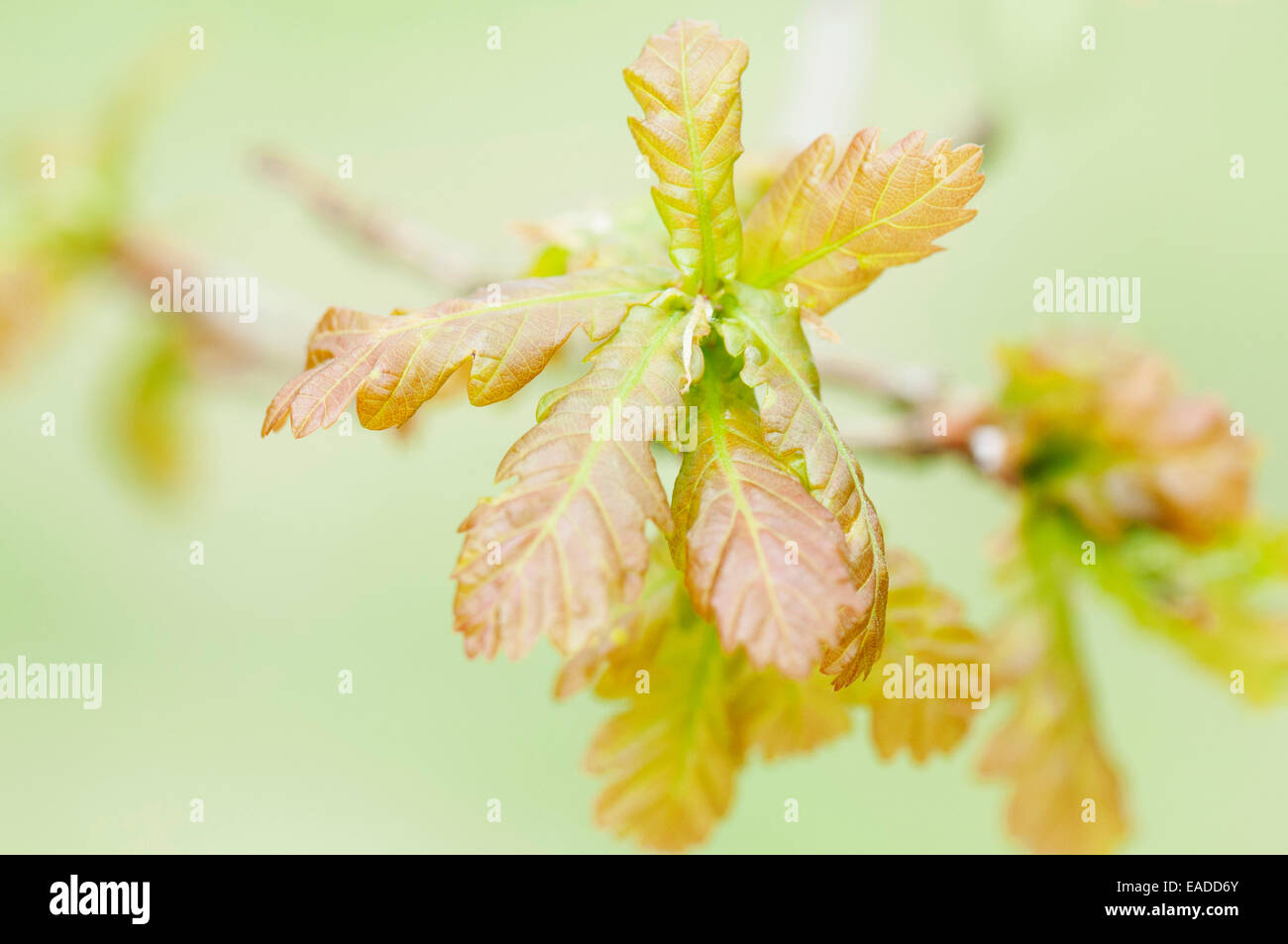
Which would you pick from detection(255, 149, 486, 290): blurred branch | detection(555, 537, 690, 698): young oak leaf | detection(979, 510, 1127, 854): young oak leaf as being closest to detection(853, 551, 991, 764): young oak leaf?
detection(555, 537, 690, 698): young oak leaf

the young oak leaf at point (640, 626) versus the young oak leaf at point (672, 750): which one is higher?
the young oak leaf at point (640, 626)

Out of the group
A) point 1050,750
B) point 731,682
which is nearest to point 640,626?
point 731,682

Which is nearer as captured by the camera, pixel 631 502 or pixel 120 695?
pixel 631 502

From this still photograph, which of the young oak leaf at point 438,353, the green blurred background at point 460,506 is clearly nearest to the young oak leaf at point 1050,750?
the young oak leaf at point 438,353

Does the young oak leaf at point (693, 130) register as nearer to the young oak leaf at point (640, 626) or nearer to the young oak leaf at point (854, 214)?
the young oak leaf at point (854, 214)

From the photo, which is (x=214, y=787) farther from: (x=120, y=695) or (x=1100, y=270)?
(x=1100, y=270)

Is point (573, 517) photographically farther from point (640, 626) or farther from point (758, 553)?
point (640, 626)

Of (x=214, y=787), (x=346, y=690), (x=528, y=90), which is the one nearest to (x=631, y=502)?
(x=346, y=690)
